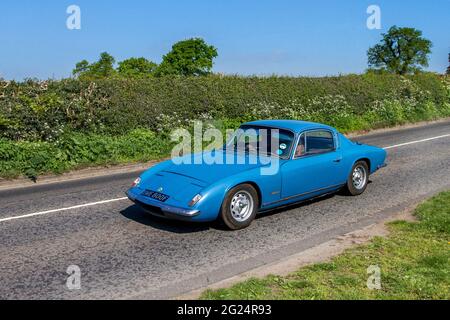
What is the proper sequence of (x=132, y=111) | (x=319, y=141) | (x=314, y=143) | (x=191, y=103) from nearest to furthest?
(x=314, y=143)
(x=319, y=141)
(x=132, y=111)
(x=191, y=103)

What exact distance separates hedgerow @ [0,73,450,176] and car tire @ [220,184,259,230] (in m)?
6.71

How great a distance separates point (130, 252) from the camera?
6344mm

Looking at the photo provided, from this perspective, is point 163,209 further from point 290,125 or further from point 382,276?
point 382,276

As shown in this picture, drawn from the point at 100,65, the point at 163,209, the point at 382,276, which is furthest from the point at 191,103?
the point at 100,65

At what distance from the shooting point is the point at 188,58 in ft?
212

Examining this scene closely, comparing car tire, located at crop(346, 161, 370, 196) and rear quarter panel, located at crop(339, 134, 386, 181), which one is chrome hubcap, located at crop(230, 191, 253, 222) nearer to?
rear quarter panel, located at crop(339, 134, 386, 181)

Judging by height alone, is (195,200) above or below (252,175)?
below

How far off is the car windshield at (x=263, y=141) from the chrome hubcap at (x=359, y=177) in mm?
1955

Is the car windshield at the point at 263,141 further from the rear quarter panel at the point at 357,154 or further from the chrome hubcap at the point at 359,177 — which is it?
the chrome hubcap at the point at 359,177

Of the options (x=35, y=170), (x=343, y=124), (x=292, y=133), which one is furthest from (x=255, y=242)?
(x=343, y=124)

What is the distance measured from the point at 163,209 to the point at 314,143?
10.1 ft

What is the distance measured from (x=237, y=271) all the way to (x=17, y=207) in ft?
16.6

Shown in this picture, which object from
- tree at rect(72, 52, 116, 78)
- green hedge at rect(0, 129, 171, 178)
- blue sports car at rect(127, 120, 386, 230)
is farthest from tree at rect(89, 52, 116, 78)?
blue sports car at rect(127, 120, 386, 230)

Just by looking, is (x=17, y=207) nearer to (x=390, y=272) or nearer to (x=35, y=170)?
(x=35, y=170)
